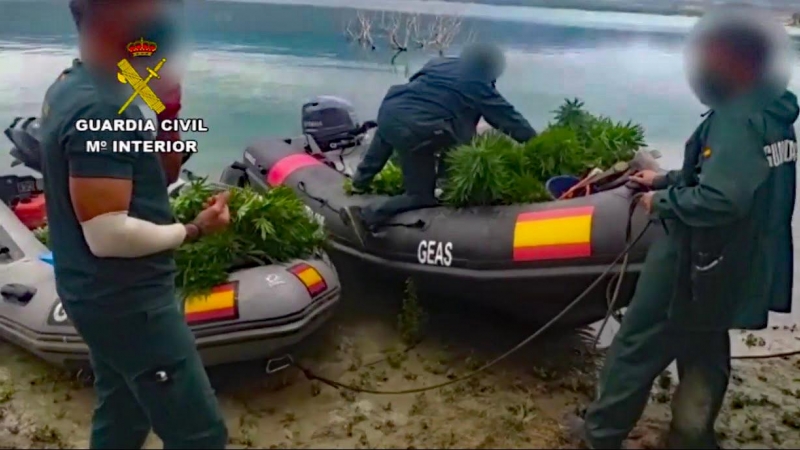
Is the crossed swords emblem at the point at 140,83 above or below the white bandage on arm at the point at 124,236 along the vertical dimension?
above

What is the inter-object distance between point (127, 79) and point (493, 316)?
70.0 inches

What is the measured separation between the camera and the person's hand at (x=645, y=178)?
2.30 metres

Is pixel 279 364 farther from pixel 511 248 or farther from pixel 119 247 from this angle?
pixel 119 247

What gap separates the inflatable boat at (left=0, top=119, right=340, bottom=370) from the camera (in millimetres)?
2570

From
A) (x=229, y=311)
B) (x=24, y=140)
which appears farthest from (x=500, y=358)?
(x=24, y=140)

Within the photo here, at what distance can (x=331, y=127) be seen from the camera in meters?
3.99

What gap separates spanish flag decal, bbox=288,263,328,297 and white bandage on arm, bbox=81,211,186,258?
3.75 ft

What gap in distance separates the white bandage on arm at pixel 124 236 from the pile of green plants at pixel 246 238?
0.81 metres

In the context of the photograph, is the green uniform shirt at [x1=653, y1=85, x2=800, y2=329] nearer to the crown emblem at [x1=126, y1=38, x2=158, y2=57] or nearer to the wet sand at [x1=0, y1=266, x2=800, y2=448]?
the wet sand at [x1=0, y1=266, x2=800, y2=448]

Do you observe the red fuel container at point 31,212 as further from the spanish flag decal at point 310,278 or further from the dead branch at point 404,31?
the dead branch at point 404,31

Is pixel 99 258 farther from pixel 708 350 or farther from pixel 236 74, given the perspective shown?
pixel 236 74

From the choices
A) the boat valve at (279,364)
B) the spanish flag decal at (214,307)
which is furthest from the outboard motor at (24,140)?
the boat valve at (279,364)

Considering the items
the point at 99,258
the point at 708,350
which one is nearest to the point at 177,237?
the point at 99,258

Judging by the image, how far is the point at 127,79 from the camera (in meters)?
1.56
